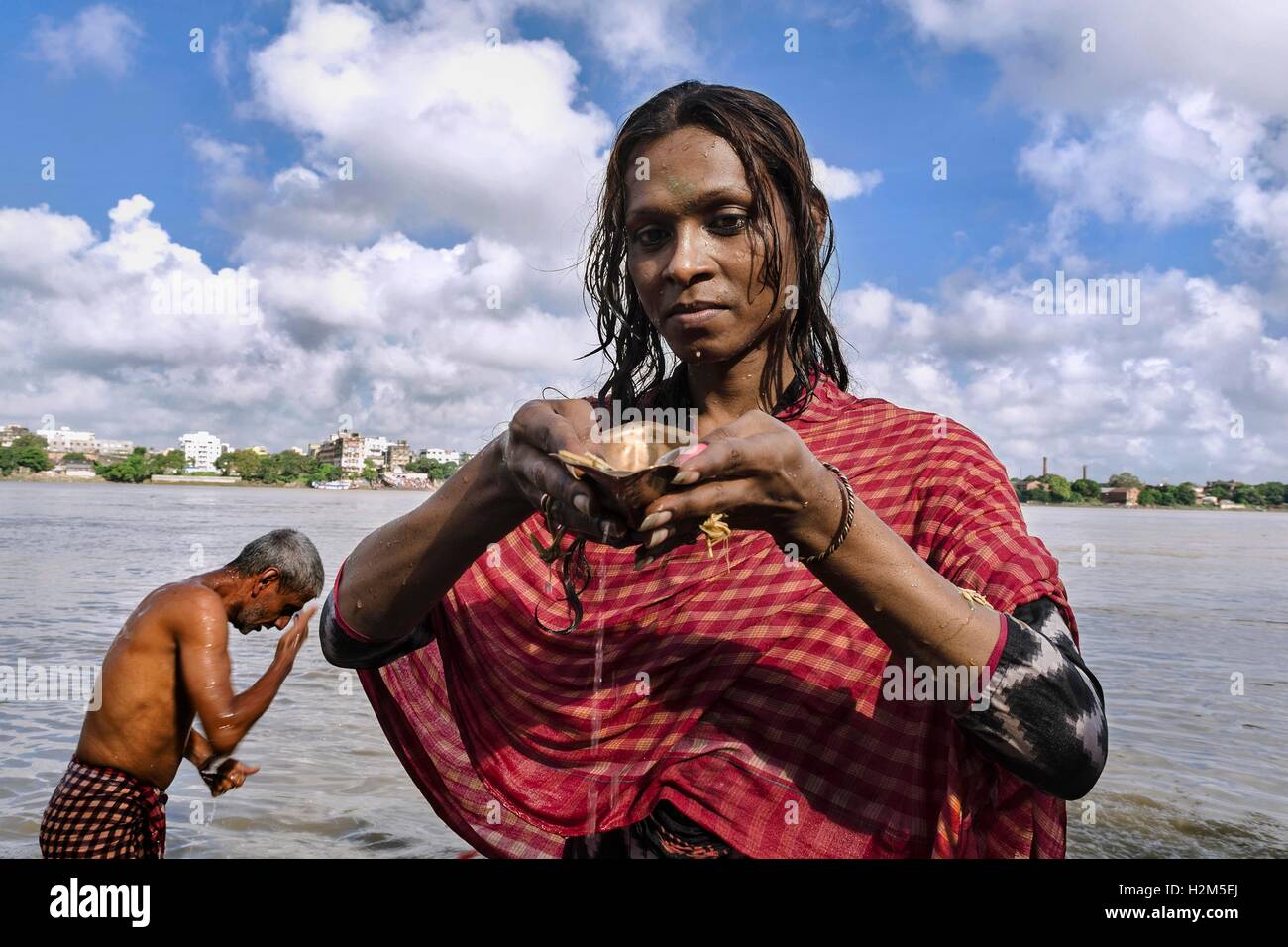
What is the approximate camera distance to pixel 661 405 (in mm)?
2443

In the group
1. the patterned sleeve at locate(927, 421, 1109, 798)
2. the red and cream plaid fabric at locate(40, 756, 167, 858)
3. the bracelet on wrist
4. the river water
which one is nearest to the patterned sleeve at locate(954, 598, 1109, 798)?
the patterned sleeve at locate(927, 421, 1109, 798)

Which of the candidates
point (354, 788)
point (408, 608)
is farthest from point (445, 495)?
point (354, 788)

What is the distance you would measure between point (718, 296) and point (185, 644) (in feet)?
11.4

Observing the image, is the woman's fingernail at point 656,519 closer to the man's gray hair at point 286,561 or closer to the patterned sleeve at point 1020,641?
the patterned sleeve at point 1020,641

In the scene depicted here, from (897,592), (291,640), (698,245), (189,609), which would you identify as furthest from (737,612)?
(189,609)

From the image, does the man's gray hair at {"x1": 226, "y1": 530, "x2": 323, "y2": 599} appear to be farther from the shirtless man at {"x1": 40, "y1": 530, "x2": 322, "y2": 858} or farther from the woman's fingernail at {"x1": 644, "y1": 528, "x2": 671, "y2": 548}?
the woman's fingernail at {"x1": 644, "y1": 528, "x2": 671, "y2": 548}

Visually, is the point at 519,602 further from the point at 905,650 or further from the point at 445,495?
the point at 905,650

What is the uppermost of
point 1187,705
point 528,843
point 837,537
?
point 837,537

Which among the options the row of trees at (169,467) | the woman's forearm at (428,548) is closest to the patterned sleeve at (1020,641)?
the woman's forearm at (428,548)

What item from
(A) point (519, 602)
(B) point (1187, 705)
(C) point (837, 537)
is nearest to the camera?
(C) point (837, 537)

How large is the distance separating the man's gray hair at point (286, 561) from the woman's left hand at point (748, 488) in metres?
3.70

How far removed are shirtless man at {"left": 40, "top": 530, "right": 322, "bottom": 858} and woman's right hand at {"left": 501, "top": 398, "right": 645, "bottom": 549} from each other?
285 centimetres

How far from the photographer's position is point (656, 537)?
4.71 feet

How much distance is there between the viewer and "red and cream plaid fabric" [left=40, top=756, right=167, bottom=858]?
4168 mm
